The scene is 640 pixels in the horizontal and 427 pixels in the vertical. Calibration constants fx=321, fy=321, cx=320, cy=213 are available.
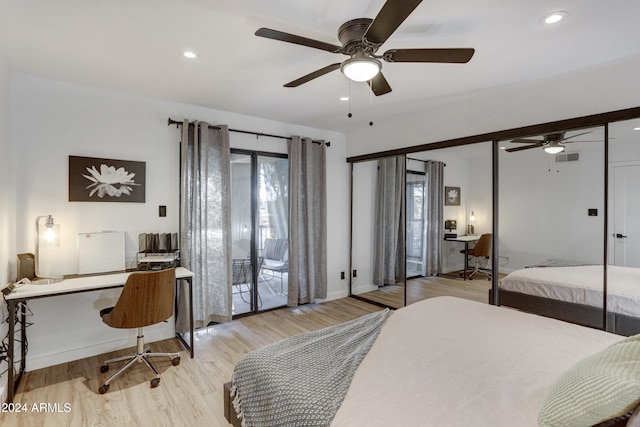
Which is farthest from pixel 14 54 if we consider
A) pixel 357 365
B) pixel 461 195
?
pixel 461 195

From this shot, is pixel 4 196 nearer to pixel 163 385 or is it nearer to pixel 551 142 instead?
pixel 163 385

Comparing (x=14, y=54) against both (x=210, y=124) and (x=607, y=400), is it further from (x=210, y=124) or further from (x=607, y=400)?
(x=607, y=400)

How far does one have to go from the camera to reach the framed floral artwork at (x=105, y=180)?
3023 millimetres

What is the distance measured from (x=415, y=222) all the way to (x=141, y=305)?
315 centimetres

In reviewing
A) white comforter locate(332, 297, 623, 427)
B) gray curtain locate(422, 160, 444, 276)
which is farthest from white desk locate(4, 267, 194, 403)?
gray curtain locate(422, 160, 444, 276)

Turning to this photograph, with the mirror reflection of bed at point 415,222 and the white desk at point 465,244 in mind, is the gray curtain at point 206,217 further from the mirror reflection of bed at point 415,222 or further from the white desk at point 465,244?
the white desk at point 465,244

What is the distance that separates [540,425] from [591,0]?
2.13 metres

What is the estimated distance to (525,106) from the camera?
2.98 meters

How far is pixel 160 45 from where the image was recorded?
89.9 inches

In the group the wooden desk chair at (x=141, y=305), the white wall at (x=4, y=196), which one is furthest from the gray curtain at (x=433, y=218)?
the white wall at (x=4, y=196)

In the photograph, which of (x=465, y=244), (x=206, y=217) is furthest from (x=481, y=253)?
(x=206, y=217)

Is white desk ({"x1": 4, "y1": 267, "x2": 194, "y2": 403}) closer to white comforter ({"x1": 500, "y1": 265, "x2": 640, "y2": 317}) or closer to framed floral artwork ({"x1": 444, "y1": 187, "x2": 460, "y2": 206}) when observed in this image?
framed floral artwork ({"x1": 444, "y1": 187, "x2": 460, "y2": 206})

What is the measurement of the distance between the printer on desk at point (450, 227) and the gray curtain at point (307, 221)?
1642 millimetres

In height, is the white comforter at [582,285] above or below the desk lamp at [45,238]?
below
